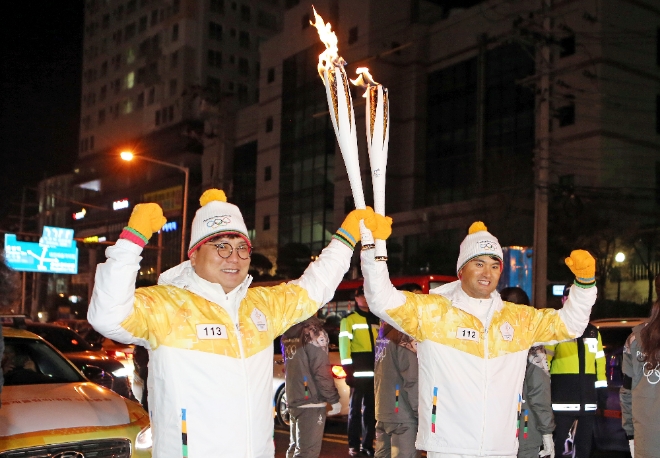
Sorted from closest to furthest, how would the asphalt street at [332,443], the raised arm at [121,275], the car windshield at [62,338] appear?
the raised arm at [121,275] → the asphalt street at [332,443] → the car windshield at [62,338]

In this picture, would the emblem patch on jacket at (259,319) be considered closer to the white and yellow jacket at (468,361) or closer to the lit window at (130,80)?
the white and yellow jacket at (468,361)

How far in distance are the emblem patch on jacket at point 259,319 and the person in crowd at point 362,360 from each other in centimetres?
518

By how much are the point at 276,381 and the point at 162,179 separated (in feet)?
180

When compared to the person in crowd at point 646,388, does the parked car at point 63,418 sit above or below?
below

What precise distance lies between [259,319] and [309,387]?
364 centimetres

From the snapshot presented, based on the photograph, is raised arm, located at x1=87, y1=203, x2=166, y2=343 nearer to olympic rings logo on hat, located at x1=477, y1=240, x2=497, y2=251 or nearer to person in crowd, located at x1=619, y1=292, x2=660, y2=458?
olympic rings logo on hat, located at x1=477, y1=240, x2=497, y2=251

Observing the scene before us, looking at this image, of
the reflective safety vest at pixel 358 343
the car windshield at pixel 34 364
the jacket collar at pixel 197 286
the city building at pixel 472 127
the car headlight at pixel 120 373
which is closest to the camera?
the jacket collar at pixel 197 286

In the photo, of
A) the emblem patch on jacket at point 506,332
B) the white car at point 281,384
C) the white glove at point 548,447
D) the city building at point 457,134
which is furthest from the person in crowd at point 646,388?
the city building at point 457,134

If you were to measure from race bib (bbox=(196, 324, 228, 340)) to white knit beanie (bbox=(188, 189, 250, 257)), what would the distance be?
0.43 m

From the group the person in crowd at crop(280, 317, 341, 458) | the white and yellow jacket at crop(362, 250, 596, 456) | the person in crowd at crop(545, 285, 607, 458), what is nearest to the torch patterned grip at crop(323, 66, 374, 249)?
the white and yellow jacket at crop(362, 250, 596, 456)

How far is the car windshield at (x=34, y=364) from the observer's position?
6566mm

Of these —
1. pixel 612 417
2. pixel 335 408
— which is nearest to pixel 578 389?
pixel 612 417

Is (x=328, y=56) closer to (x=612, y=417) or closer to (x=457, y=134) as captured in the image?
(x=612, y=417)

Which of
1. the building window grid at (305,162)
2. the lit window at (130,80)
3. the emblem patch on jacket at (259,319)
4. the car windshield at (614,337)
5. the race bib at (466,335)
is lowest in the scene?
the car windshield at (614,337)
